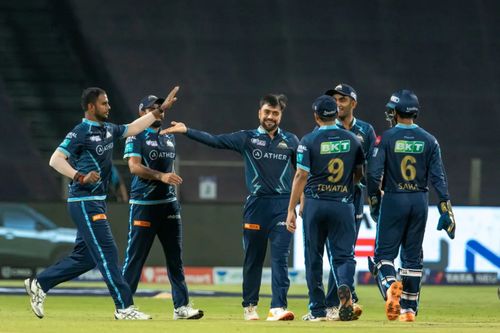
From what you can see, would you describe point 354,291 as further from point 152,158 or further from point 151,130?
point 151,130

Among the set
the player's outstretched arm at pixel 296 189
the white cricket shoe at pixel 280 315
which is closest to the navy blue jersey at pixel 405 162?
the player's outstretched arm at pixel 296 189

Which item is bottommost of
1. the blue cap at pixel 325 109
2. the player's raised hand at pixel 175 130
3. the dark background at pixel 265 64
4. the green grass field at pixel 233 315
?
the green grass field at pixel 233 315

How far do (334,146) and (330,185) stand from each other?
334 mm

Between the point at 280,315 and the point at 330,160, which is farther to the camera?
the point at 280,315

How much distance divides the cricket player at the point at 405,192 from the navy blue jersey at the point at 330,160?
28cm

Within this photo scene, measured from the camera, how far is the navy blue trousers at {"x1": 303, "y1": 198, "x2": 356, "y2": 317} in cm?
1148

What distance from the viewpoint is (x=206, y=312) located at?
14250 millimetres

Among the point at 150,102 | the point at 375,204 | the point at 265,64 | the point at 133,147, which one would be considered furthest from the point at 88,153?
the point at 265,64

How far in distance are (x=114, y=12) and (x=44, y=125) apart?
240 cm

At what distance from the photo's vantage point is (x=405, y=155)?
11.6 m

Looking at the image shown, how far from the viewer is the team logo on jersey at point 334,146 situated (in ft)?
37.4

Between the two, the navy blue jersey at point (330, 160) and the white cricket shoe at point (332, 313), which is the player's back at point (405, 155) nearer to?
the navy blue jersey at point (330, 160)

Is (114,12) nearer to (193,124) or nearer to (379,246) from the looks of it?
(193,124)

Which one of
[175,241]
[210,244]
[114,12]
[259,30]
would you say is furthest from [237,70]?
[175,241]
